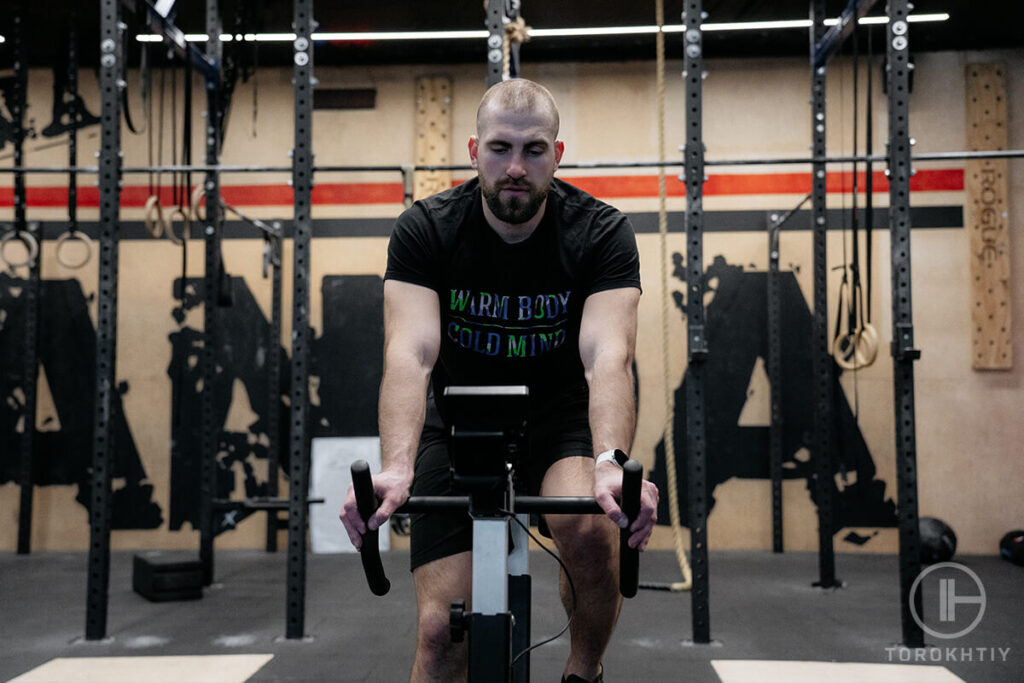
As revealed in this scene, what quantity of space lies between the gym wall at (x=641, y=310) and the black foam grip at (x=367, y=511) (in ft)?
12.4

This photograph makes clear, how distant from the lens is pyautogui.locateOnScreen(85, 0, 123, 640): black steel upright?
9.80 feet

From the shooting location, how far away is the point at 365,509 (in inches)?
44.8

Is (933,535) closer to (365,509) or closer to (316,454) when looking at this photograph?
(316,454)

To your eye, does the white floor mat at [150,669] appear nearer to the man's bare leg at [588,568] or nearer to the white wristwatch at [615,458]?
the man's bare leg at [588,568]

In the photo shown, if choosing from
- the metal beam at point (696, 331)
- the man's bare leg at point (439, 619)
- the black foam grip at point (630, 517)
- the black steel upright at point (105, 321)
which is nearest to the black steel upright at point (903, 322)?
the metal beam at point (696, 331)

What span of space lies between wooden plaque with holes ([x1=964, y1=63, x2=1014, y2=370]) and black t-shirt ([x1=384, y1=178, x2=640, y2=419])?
3999mm

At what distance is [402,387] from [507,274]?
0.37 metres

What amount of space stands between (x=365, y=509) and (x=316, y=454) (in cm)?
404

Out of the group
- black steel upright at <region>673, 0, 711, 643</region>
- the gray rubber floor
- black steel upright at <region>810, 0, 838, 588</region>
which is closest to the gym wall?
the gray rubber floor

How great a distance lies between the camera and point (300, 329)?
10.2ft

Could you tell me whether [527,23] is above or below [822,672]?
above

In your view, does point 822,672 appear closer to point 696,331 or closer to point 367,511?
point 696,331

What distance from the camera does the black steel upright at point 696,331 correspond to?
2.96 m

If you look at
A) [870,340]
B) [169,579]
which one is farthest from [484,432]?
[169,579]
